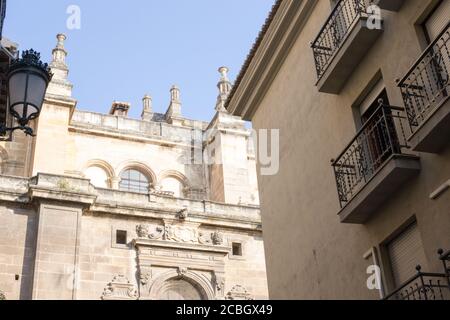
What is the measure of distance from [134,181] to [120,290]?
859 cm

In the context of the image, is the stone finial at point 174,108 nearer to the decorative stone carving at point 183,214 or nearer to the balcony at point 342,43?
the decorative stone carving at point 183,214

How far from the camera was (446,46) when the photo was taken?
8320 millimetres

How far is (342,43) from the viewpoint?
9945 mm

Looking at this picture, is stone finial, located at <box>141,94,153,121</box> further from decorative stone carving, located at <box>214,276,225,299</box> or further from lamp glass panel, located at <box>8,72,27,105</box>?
lamp glass panel, located at <box>8,72,27,105</box>

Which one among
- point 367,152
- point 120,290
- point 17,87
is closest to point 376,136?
point 367,152

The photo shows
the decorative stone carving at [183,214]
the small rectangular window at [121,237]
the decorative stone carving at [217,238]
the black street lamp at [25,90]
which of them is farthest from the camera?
the decorative stone carving at [217,238]

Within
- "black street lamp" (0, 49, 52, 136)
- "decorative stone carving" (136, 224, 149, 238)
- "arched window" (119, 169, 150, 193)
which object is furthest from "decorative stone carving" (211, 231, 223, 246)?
"black street lamp" (0, 49, 52, 136)

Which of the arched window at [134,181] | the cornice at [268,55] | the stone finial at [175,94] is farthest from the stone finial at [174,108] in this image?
the cornice at [268,55]

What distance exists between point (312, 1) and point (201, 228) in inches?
542

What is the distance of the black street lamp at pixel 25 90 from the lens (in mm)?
7020

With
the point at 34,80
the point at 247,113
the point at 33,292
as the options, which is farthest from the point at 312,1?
the point at 33,292

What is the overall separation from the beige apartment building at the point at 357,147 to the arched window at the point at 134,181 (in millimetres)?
17125

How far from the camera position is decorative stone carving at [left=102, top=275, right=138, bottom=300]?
22.0 meters
